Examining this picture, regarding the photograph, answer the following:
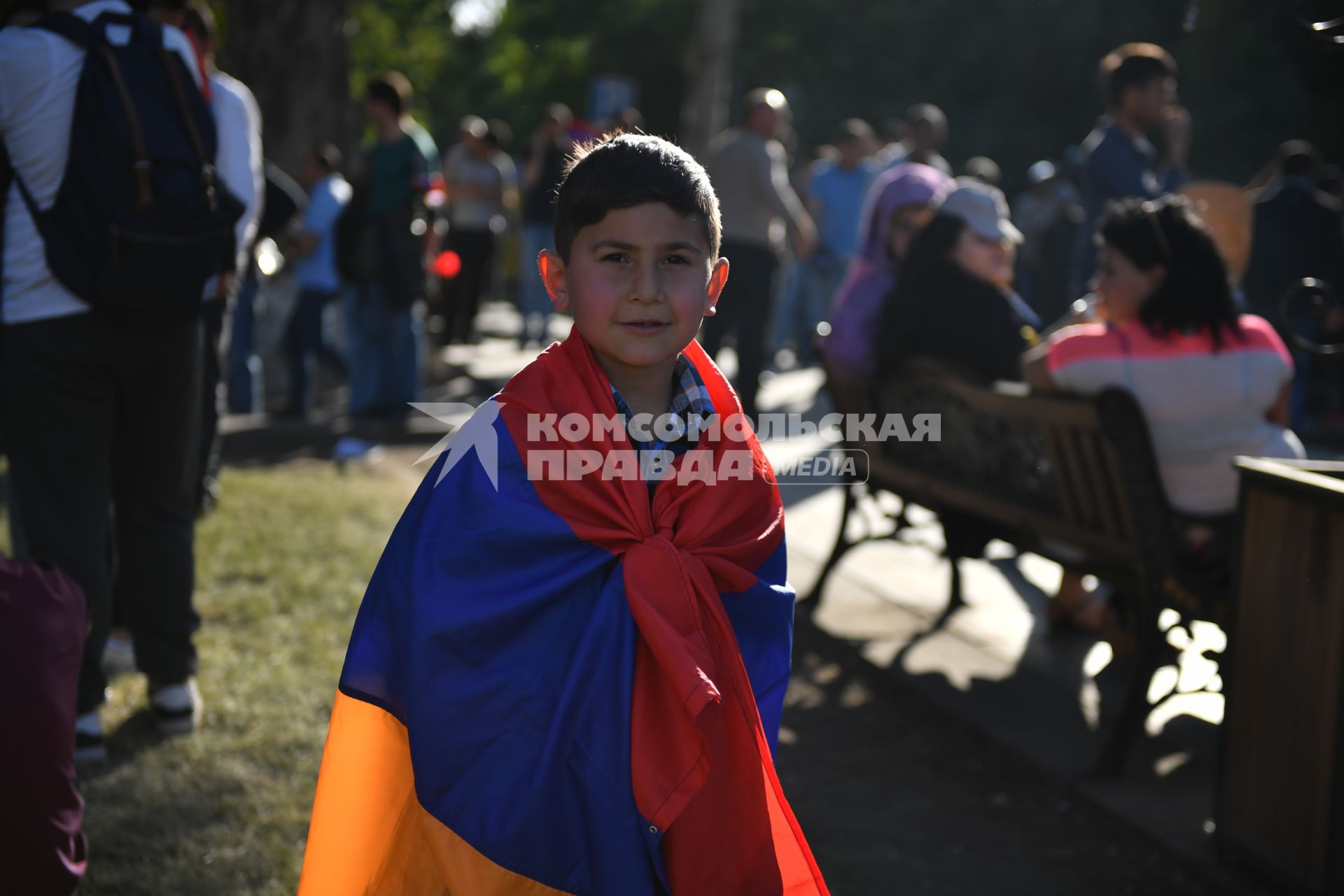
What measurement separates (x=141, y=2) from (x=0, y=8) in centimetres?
73

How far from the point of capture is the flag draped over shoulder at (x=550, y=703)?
2146mm

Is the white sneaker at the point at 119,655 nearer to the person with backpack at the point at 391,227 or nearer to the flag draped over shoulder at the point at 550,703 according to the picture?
the flag draped over shoulder at the point at 550,703

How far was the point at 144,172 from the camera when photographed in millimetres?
3652

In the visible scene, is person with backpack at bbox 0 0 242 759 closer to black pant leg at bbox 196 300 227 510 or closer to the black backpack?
the black backpack

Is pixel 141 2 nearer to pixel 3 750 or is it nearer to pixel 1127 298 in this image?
pixel 3 750

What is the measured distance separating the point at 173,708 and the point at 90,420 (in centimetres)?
87

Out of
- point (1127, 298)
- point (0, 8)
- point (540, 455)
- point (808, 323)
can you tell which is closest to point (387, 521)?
point (0, 8)

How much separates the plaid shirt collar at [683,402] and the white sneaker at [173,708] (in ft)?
7.29

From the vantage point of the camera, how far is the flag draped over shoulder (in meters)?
2.15

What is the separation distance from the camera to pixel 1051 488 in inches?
175

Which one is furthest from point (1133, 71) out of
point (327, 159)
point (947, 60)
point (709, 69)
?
point (947, 60)

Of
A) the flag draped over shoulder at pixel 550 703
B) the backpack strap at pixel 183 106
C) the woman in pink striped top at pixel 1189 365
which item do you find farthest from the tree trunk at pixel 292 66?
the flag draped over shoulder at pixel 550 703

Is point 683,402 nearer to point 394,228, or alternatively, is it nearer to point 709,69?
point 394,228

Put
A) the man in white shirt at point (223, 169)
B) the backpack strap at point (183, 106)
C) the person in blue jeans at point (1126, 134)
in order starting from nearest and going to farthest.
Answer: the backpack strap at point (183, 106) → the man in white shirt at point (223, 169) → the person in blue jeans at point (1126, 134)
